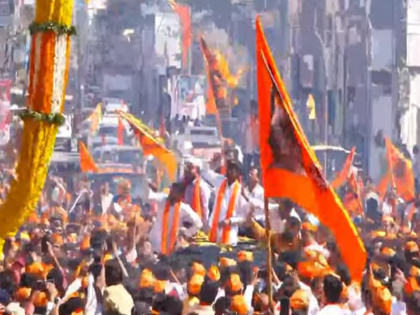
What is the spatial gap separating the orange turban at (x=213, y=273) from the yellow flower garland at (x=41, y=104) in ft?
9.88

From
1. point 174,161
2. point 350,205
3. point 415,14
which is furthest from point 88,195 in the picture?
point 415,14

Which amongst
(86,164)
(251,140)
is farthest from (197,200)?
(251,140)

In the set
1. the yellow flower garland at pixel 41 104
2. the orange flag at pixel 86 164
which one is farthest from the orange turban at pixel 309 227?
the orange flag at pixel 86 164

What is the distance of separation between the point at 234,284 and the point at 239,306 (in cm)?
32

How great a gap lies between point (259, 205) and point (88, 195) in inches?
189

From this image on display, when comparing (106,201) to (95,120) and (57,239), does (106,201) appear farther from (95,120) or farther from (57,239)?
(95,120)

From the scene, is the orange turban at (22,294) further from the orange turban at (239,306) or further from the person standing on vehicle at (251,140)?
the person standing on vehicle at (251,140)

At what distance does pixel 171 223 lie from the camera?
9.43m

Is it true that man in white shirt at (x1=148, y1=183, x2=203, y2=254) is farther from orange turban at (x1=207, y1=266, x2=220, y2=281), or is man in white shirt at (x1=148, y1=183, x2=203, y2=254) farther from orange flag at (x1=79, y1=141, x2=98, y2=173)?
orange flag at (x1=79, y1=141, x2=98, y2=173)

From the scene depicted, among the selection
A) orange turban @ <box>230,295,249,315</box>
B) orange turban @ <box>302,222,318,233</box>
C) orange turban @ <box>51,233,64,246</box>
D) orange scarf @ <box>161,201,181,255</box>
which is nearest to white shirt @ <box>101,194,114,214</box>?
orange turban @ <box>51,233,64,246</box>

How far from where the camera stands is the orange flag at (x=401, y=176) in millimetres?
14275

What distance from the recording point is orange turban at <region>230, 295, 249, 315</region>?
21.1 feet

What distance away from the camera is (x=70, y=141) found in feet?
60.2

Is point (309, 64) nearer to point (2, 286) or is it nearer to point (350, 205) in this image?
point (350, 205)
